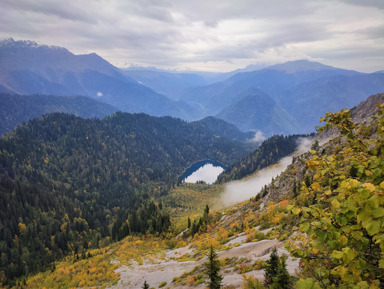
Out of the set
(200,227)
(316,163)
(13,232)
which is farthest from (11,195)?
(316,163)

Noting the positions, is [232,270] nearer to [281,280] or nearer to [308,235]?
[281,280]

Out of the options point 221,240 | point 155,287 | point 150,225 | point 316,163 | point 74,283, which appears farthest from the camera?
point 150,225

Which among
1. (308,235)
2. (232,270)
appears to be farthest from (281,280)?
(308,235)

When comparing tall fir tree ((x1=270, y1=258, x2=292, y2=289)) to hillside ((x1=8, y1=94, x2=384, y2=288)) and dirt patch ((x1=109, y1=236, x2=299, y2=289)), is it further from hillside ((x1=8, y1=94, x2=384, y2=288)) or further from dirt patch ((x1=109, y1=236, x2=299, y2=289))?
dirt patch ((x1=109, y1=236, x2=299, y2=289))

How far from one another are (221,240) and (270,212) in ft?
31.8

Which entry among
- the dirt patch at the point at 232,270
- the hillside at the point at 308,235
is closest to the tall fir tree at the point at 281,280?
the hillside at the point at 308,235

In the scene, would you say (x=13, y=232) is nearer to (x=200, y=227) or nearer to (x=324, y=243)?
(x=200, y=227)

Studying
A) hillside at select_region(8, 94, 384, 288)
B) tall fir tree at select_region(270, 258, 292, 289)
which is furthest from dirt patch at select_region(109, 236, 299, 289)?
tall fir tree at select_region(270, 258, 292, 289)

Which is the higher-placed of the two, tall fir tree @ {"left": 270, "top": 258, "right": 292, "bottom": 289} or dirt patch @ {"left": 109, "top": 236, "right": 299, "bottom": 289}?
tall fir tree @ {"left": 270, "top": 258, "right": 292, "bottom": 289}

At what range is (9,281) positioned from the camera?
10531 cm

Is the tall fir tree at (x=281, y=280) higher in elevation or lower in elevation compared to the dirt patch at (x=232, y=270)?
higher

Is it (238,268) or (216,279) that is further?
(238,268)

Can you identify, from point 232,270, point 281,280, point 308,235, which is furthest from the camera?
point 232,270

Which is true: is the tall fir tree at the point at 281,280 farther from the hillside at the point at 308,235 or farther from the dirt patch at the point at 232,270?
the dirt patch at the point at 232,270
